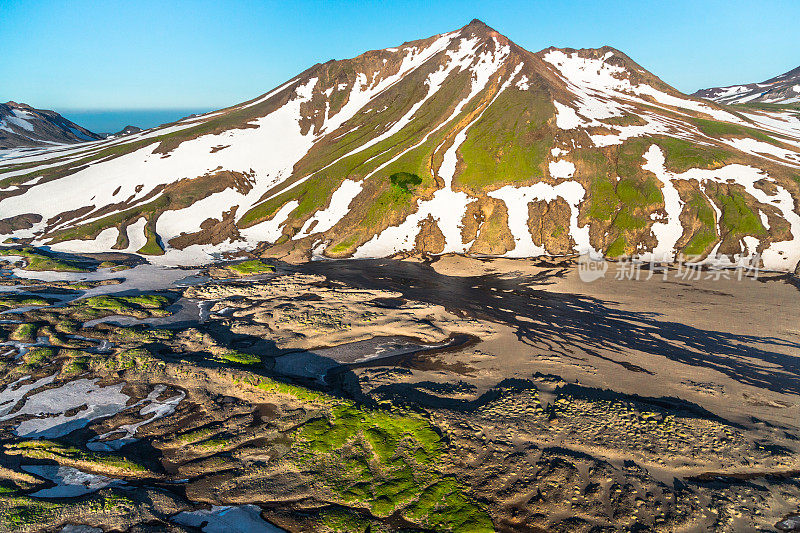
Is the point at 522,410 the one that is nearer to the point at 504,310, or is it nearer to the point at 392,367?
the point at 392,367

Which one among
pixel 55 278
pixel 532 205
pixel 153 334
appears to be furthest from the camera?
pixel 532 205

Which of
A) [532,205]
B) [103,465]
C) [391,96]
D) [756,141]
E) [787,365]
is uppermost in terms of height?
[391,96]

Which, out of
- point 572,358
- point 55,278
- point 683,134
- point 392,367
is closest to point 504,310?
point 572,358

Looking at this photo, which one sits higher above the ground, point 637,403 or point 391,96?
point 391,96

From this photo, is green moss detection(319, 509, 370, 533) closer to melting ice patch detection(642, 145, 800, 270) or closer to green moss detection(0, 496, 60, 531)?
green moss detection(0, 496, 60, 531)

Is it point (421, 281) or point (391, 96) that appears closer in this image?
point (421, 281)

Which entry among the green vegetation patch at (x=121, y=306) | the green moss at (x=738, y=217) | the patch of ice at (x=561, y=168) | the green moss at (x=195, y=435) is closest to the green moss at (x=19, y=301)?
the green vegetation patch at (x=121, y=306)

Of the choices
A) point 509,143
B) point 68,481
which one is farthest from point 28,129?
point 68,481

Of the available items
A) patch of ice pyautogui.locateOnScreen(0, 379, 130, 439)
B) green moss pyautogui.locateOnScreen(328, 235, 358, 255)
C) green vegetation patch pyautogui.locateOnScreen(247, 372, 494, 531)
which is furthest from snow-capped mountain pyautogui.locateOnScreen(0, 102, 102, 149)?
green vegetation patch pyautogui.locateOnScreen(247, 372, 494, 531)
